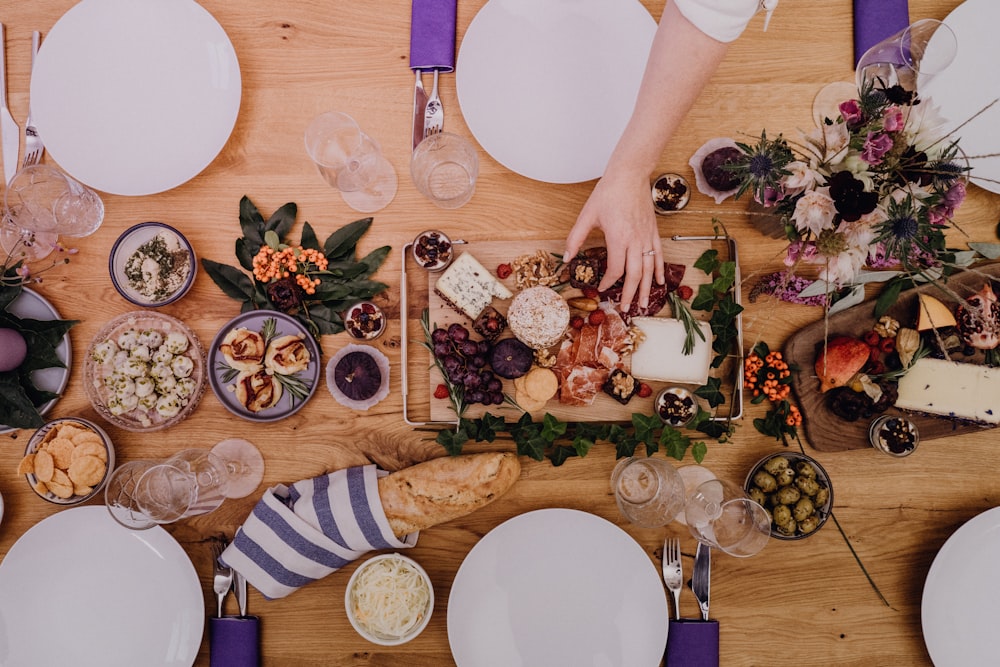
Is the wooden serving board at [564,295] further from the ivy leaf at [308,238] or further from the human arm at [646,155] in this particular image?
the ivy leaf at [308,238]

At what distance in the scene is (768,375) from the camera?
1.36 metres

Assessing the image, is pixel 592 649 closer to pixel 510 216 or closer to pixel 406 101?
pixel 510 216

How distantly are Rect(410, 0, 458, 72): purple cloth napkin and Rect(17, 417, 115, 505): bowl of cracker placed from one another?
1.19m

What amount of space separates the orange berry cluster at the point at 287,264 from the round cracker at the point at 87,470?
0.59 m

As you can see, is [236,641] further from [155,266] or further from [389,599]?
[155,266]

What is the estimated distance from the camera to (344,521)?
4.39ft

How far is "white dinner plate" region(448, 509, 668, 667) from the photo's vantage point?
1.34 metres

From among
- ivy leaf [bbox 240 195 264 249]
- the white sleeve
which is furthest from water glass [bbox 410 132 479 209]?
the white sleeve

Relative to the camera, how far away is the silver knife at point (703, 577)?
4.47ft

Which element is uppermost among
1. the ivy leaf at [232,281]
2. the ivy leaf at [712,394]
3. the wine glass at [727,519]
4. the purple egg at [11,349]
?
the ivy leaf at [232,281]

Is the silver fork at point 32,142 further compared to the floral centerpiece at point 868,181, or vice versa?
the silver fork at point 32,142

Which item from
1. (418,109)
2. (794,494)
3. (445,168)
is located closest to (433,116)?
(418,109)

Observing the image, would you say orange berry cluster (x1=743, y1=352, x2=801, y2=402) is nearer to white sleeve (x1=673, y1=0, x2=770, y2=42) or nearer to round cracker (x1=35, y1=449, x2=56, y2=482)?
white sleeve (x1=673, y1=0, x2=770, y2=42)

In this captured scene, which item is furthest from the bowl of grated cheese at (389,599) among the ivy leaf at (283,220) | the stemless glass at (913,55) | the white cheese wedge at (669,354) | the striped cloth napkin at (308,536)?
the stemless glass at (913,55)
